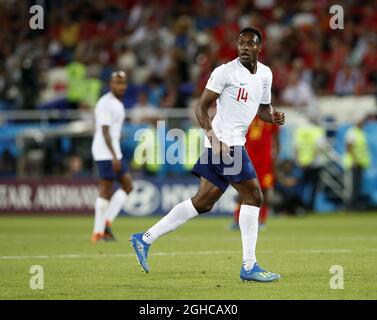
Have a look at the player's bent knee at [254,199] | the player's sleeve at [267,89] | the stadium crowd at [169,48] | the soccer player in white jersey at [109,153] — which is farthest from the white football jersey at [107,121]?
the stadium crowd at [169,48]

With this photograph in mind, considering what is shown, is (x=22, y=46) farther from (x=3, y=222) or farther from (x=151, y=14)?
(x=3, y=222)

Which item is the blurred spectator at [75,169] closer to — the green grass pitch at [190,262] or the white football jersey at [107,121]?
the green grass pitch at [190,262]

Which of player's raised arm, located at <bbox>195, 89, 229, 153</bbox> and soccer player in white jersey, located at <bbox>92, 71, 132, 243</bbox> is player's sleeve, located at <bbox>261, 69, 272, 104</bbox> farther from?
soccer player in white jersey, located at <bbox>92, 71, 132, 243</bbox>

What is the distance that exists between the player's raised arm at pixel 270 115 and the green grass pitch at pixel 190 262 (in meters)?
1.69

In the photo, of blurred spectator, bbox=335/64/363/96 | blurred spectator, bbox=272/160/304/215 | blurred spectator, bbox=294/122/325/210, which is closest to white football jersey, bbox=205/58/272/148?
blurred spectator, bbox=272/160/304/215

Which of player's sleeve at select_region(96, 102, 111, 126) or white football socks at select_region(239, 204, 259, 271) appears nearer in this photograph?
white football socks at select_region(239, 204, 259, 271)

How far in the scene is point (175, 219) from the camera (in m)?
10.9

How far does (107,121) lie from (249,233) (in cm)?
624

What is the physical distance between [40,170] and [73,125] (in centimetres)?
139

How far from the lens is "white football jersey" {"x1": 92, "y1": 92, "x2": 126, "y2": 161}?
16281 mm

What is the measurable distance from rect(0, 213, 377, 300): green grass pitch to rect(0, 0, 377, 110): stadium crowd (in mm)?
5886

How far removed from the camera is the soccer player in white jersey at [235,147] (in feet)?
34.2
